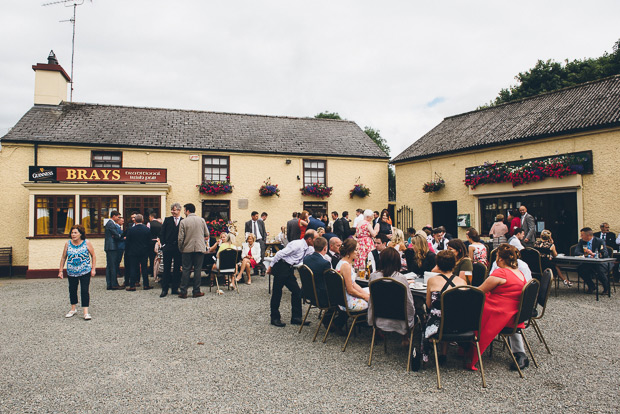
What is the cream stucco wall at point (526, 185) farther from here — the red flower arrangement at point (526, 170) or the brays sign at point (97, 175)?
the brays sign at point (97, 175)

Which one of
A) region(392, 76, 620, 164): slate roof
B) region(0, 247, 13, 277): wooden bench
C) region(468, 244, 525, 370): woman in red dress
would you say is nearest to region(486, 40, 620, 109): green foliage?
region(392, 76, 620, 164): slate roof

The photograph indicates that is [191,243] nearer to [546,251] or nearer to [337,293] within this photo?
[337,293]

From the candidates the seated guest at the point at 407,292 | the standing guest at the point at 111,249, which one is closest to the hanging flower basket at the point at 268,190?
the standing guest at the point at 111,249

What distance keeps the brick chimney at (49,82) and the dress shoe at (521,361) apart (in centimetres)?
1869

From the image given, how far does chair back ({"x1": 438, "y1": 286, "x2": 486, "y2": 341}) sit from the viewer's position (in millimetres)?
3965

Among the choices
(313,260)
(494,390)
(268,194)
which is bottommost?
(494,390)

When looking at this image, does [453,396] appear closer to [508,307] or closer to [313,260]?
[508,307]

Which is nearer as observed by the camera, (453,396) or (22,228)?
(453,396)

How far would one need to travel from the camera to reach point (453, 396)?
12.1ft

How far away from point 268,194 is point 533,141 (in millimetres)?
10078

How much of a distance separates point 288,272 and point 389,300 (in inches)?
89.1

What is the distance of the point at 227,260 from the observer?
29.5 ft

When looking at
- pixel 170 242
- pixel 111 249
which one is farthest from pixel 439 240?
pixel 111 249

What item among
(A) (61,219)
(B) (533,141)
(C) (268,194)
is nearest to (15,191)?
(A) (61,219)
